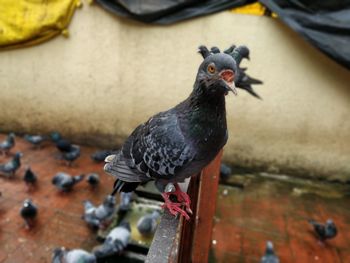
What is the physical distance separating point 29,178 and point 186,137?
344 cm

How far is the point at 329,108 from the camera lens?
17.0 feet

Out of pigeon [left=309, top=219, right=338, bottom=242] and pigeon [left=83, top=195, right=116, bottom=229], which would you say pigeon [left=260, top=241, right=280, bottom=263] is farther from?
pigeon [left=83, top=195, right=116, bottom=229]

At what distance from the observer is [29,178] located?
4688 mm

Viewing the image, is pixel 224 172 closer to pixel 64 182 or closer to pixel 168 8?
pixel 64 182

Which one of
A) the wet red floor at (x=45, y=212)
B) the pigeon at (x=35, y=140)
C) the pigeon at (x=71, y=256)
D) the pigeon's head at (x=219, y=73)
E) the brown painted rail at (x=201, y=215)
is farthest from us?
the pigeon at (x=35, y=140)

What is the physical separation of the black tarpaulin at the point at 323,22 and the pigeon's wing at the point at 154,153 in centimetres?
320

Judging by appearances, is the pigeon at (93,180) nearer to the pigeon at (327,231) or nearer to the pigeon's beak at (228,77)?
the pigeon at (327,231)

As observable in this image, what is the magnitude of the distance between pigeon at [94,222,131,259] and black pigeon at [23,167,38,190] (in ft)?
5.75

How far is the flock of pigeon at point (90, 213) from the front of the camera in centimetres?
346

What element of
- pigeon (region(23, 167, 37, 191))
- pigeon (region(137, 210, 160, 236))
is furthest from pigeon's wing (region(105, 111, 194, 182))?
pigeon (region(23, 167, 37, 191))

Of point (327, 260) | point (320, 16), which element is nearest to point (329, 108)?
point (320, 16)

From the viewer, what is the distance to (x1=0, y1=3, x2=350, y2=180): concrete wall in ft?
16.6

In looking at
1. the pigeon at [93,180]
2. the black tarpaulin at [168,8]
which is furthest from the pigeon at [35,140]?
the black tarpaulin at [168,8]

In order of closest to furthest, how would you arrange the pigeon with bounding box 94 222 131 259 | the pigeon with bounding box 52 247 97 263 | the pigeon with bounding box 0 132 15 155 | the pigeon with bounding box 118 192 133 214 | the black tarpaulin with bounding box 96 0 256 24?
the pigeon with bounding box 52 247 97 263
the pigeon with bounding box 94 222 131 259
the pigeon with bounding box 118 192 133 214
the black tarpaulin with bounding box 96 0 256 24
the pigeon with bounding box 0 132 15 155
